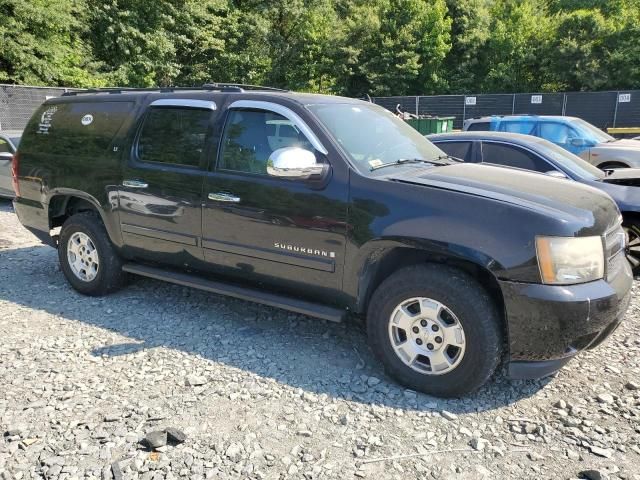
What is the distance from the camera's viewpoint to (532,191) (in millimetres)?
3434

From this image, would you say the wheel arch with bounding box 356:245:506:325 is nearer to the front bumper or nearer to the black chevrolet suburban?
the black chevrolet suburban

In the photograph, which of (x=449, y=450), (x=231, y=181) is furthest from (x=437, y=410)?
(x=231, y=181)

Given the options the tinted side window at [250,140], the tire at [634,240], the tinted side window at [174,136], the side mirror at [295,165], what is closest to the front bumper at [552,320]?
the side mirror at [295,165]

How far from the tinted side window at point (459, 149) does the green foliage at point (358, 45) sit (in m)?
21.6

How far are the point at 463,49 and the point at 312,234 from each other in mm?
37069

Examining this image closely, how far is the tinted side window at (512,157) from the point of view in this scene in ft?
21.7

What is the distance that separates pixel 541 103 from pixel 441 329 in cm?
2282

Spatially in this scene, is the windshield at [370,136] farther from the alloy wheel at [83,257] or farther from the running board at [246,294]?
the alloy wheel at [83,257]

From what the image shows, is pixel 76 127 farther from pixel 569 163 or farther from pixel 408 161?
pixel 569 163

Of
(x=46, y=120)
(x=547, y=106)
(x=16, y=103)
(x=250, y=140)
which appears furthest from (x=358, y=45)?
(x=250, y=140)

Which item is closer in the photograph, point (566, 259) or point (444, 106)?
point (566, 259)

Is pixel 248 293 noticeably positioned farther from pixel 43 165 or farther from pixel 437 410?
pixel 43 165

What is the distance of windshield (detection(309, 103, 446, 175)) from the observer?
12.6ft

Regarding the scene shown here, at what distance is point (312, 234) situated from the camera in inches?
146
